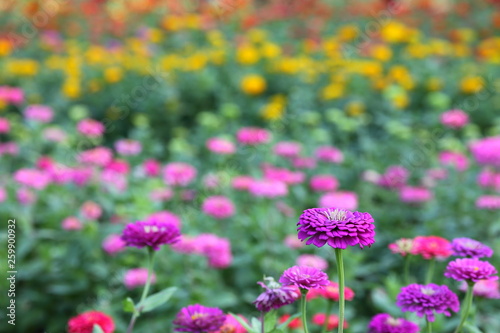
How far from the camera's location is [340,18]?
632 cm

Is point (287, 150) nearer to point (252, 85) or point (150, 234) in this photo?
point (252, 85)

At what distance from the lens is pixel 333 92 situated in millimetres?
3662

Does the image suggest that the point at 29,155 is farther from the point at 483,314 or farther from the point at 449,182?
the point at 483,314

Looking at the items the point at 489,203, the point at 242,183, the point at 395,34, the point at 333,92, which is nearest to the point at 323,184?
the point at 242,183

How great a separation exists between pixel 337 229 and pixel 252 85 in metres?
3.10

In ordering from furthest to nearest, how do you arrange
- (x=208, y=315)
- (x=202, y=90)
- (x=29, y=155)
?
(x=202, y=90), (x=29, y=155), (x=208, y=315)

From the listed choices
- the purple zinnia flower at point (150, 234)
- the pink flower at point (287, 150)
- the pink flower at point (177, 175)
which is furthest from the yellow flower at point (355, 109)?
the purple zinnia flower at point (150, 234)

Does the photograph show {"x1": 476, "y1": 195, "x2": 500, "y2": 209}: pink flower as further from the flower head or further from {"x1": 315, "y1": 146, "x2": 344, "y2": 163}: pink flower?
the flower head

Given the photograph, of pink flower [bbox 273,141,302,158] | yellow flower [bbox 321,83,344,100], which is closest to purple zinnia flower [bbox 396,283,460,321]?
pink flower [bbox 273,141,302,158]

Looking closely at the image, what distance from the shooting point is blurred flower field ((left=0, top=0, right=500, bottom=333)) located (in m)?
1.04

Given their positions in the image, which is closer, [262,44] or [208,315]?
[208,315]

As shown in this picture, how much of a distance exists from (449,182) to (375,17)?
345 cm

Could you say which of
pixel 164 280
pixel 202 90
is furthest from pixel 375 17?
pixel 164 280

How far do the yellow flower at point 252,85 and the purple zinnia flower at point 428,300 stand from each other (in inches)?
117
